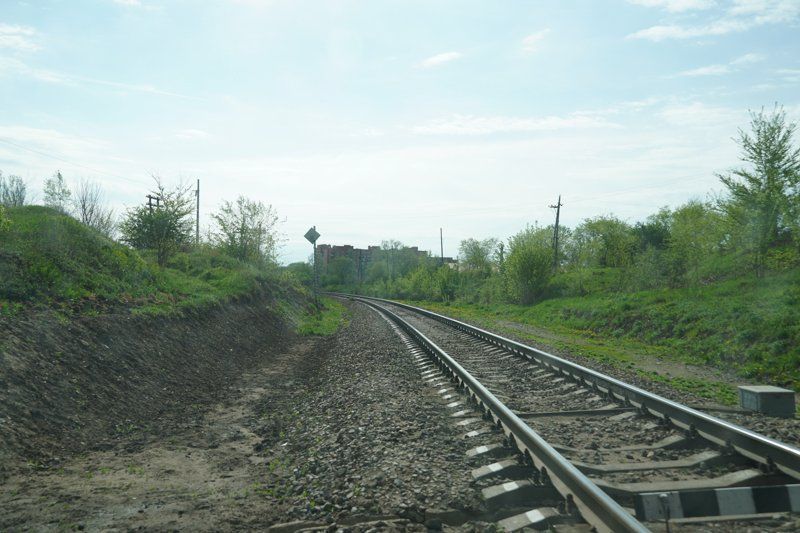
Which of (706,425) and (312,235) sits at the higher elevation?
(312,235)

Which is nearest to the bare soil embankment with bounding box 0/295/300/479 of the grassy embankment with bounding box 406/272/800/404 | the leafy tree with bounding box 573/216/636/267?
the grassy embankment with bounding box 406/272/800/404

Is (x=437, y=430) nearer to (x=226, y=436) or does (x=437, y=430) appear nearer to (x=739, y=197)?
(x=226, y=436)

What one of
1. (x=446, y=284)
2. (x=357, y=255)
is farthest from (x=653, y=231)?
(x=357, y=255)

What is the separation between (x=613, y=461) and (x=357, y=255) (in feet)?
401

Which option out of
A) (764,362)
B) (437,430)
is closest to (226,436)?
(437,430)

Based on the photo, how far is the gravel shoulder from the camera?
4180 mm

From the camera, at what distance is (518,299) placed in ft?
120

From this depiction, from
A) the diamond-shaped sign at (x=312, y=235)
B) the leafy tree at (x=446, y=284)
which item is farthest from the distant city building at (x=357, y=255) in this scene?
the diamond-shaped sign at (x=312, y=235)

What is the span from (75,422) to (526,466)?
5496mm

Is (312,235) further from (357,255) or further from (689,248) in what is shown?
(357,255)

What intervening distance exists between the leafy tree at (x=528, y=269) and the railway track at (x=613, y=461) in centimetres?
2723

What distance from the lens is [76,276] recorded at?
1092 centimetres

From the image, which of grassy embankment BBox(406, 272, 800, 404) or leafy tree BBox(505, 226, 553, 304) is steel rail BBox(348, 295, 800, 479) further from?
leafy tree BBox(505, 226, 553, 304)

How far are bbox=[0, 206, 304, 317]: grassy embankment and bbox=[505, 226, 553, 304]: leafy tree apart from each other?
21.8 meters
